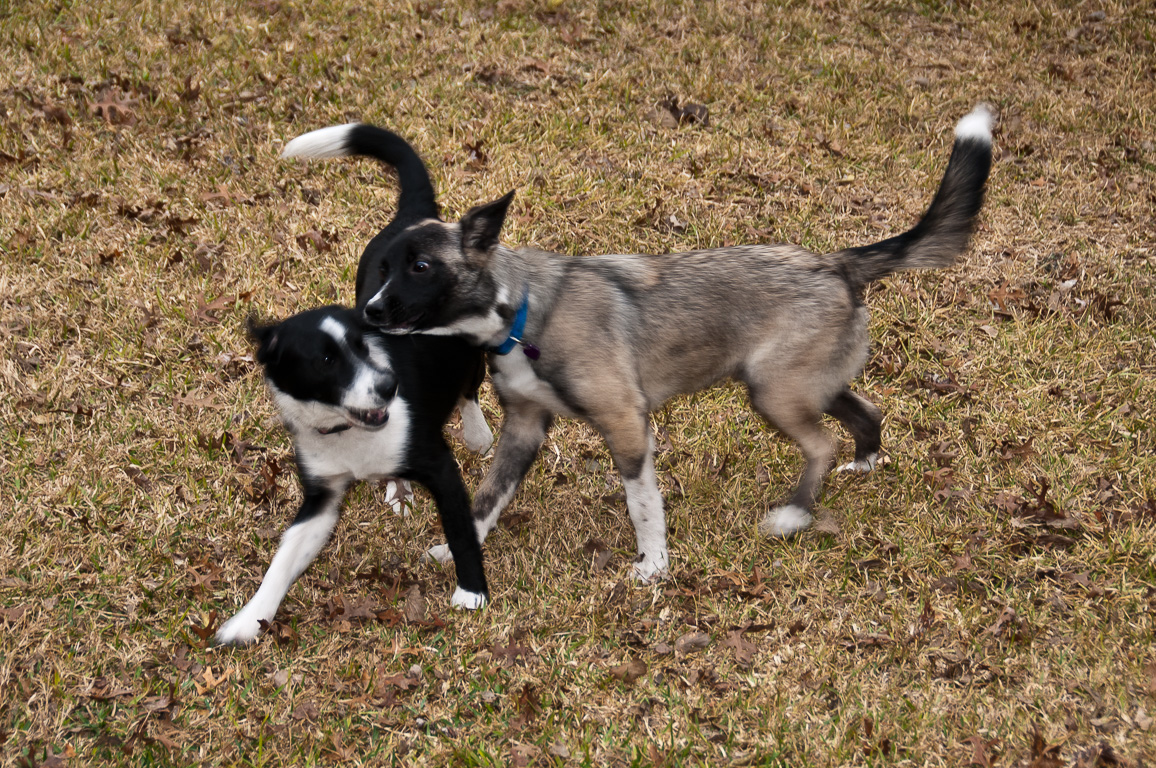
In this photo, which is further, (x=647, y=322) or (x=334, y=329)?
(x=647, y=322)

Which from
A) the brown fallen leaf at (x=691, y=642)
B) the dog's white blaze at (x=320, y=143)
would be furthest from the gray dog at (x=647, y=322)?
the dog's white blaze at (x=320, y=143)

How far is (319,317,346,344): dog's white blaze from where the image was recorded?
11.7 feet

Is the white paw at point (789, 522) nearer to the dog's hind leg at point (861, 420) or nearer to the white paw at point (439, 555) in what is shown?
the dog's hind leg at point (861, 420)

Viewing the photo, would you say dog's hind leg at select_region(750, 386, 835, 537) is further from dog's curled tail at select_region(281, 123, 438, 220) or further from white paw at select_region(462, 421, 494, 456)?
dog's curled tail at select_region(281, 123, 438, 220)

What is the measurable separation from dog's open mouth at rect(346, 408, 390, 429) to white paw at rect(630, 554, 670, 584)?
1.46 m

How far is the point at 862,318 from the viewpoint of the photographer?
167 inches

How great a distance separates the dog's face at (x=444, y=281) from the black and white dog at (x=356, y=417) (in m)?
0.16

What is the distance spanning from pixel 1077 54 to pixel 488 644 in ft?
27.4

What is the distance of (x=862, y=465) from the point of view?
4.82m

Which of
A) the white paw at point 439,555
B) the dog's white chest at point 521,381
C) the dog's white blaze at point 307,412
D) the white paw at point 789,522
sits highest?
the dog's white blaze at point 307,412

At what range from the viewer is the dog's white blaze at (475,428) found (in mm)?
4973

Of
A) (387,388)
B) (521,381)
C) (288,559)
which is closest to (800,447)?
(521,381)

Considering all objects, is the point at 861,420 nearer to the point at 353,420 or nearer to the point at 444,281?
the point at 444,281

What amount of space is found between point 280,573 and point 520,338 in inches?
57.7
